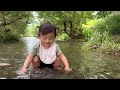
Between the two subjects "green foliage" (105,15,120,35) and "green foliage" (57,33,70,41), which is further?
"green foliage" (57,33,70,41)

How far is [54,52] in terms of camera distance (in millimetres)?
4160

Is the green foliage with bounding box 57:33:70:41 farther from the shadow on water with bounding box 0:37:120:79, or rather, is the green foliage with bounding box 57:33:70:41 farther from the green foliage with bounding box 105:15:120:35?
the shadow on water with bounding box 0:37:120:79

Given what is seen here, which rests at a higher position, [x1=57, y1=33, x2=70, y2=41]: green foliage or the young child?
the young child

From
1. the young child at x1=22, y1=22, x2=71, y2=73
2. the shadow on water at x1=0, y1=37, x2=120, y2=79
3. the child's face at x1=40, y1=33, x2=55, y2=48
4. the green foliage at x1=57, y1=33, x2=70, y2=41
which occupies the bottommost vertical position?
the green foliage at x1=57, y1=33, x2=70, y2=41

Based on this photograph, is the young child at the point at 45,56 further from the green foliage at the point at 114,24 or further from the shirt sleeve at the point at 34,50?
the green foliage at the point at 114,24

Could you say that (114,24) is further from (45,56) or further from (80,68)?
(45,56)

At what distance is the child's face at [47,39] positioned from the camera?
3.73m

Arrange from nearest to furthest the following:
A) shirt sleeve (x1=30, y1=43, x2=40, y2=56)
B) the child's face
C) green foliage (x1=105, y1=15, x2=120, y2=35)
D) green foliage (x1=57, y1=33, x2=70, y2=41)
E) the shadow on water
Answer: the child's face < the shadow on water < shirt sleeve (x1=30, y1=43, x2=40, y2=56) < green foliage (x1=105, y1=15, x2=120, y2=35) < green foliage (x1=57, y1=33, x2=70, y2=41)

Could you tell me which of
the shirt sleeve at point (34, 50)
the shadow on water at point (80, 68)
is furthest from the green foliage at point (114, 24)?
the shirt sleeve at point (34, 50)

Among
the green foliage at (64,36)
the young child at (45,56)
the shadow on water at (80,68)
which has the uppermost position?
the young child at (45,56)

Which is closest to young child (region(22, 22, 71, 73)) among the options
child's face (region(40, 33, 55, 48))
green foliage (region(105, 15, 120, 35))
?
child's face (region(40, 33, 55, 48))

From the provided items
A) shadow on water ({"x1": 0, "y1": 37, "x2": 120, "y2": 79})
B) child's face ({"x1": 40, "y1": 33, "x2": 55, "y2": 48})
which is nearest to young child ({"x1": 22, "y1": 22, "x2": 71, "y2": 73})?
child's face ({"x1": 40, "y1": 33, "x2": 55, "y2": 48})

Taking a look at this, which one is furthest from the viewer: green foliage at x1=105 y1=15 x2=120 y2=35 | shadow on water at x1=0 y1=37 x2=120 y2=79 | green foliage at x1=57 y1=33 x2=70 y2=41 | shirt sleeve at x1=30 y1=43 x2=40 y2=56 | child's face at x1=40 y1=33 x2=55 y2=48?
green foliage at x1=57 y1=33 x2=70 y2=41

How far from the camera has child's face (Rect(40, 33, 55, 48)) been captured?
12.2 ft
